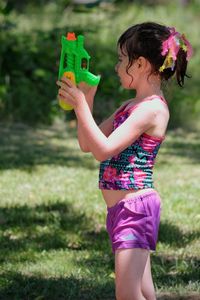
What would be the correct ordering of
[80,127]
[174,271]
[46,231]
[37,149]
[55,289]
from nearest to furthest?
[80,127] < [55,289] < [174,271] < [46,231] < [37,149]

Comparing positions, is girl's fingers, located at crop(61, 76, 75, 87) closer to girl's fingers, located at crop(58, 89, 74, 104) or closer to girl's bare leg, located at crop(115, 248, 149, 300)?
girl's fingers, located at crop(58, 89, 74, 104)

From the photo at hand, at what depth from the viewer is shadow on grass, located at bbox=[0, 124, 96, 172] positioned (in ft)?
25.8

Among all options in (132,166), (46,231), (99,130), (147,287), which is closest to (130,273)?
(147,287)

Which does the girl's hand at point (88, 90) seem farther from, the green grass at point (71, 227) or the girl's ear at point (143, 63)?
the green grass at point (71, 227)

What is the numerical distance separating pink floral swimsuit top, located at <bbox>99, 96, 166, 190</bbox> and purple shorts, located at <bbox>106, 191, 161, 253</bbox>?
0.06 m

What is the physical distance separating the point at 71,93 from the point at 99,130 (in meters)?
0.18

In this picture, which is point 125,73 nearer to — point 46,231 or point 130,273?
point 130,273

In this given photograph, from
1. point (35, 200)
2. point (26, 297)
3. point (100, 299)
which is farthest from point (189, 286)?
point (35, 200)

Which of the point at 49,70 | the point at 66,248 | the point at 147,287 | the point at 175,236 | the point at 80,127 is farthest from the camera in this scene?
the point at 49,70

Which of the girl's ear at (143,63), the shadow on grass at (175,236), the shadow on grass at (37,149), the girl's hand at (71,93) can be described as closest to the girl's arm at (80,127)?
the girl's hand at (71,93)

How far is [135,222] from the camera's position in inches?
122

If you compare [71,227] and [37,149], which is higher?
[71,227]

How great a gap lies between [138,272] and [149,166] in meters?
0.44

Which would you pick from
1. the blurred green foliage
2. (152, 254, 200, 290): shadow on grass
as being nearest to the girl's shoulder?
(152, 254, 200, 290): shadow on grass
